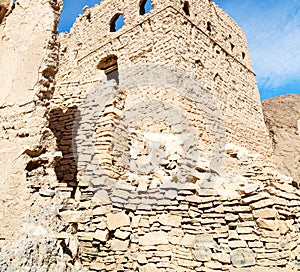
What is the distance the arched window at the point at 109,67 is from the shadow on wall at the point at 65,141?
469 centimetres

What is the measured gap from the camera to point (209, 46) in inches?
349

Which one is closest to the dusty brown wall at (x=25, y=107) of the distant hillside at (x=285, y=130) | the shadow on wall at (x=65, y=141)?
the shadow on wall at (x=65, y=141)

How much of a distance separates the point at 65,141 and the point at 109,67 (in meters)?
5.59

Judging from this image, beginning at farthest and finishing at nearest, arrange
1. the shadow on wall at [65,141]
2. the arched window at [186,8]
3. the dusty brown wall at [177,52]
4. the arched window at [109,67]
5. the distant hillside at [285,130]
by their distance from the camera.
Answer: the distant hillside at [285,130] < the arched window at [109,67] < the arched window at [186,8] < the dusty brown wall at [177,52] < the shadow on wall at [65,141]

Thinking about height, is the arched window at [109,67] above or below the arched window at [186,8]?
below

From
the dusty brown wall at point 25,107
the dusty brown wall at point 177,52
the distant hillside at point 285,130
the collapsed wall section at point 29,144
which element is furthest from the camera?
the distant hillside at point 285,130

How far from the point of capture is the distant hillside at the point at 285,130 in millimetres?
10719

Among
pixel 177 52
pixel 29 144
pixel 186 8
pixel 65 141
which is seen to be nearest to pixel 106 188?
pixel 65 141

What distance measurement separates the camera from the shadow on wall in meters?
4.40

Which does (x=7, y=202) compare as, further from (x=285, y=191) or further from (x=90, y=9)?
(x=90, y=9)

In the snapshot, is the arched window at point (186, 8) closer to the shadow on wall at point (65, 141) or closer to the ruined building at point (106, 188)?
the ruined building at point (106, 188)

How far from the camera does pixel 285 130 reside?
1270 cm

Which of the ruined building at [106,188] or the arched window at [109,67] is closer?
the ruined building at [106,188]

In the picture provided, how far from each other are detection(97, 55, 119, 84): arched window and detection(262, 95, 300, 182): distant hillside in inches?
289
